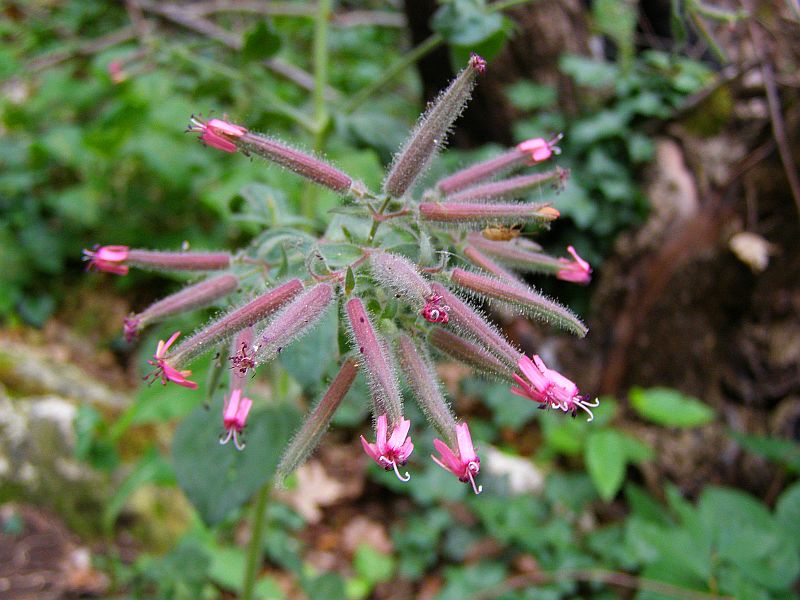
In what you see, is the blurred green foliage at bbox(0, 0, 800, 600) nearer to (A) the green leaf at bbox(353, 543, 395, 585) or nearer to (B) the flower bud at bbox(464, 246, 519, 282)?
(A) the green leaf at bbox(353, 543, 395, 585)

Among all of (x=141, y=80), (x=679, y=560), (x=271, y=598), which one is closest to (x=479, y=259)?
(x=679, y=560)

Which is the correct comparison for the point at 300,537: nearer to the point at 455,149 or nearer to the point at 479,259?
the point at 455,149

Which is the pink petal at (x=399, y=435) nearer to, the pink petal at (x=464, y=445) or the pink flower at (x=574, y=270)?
the pink petal at (x=464, y=445)

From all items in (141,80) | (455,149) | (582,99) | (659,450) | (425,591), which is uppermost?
(582,99)

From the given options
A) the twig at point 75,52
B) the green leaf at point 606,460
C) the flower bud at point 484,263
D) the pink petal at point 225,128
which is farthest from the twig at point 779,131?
the twig at point 75,52

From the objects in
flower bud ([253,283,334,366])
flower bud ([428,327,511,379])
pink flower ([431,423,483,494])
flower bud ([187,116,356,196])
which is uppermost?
flower bud ([187,116,356,196])

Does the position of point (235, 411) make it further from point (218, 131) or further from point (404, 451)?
point (218, 131)

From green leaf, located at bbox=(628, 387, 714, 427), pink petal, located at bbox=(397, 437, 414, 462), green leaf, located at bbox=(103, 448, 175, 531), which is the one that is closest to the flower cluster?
pink petal, located at bbox=(397, 437, 414, 462)
